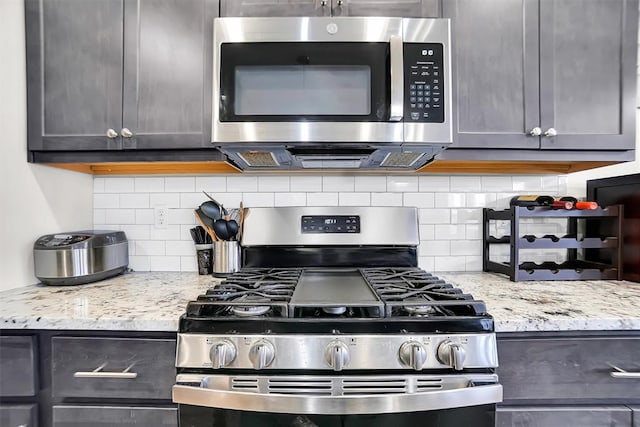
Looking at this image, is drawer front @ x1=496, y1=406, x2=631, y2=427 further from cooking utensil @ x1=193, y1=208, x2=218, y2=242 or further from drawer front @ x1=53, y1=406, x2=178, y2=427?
cooking utensil @ x1=193, y1=208, x2=218, y2=242

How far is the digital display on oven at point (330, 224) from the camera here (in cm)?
159

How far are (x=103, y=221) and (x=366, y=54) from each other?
4.74 feet

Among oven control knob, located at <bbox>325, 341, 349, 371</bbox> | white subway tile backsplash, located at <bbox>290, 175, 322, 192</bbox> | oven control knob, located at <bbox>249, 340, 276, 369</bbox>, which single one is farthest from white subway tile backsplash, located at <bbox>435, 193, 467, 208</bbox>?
oven control knob, located at <bbox>249, 340, 276, 369</bbox>

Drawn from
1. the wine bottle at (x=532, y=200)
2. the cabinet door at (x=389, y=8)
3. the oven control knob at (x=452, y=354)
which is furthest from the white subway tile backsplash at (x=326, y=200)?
the oven control knob at (x=452, y=354)

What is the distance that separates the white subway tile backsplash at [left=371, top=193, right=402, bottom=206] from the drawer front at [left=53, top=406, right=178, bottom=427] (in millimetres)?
1148

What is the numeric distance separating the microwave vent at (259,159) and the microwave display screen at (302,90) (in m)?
0.17

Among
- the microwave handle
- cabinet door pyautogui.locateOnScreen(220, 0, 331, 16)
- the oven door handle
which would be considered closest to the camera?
the oven door handle

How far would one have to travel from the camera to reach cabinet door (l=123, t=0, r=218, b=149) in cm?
133

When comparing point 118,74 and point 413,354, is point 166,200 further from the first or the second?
point 413,354

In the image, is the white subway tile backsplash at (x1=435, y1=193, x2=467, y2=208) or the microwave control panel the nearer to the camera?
the microwave control panel

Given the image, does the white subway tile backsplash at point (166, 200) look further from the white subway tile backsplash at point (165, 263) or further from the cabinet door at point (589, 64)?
the cabinet door at point (589, 64)

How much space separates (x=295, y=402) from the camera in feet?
2.82

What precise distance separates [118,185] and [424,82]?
147 centimetres

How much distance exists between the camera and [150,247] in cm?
169
